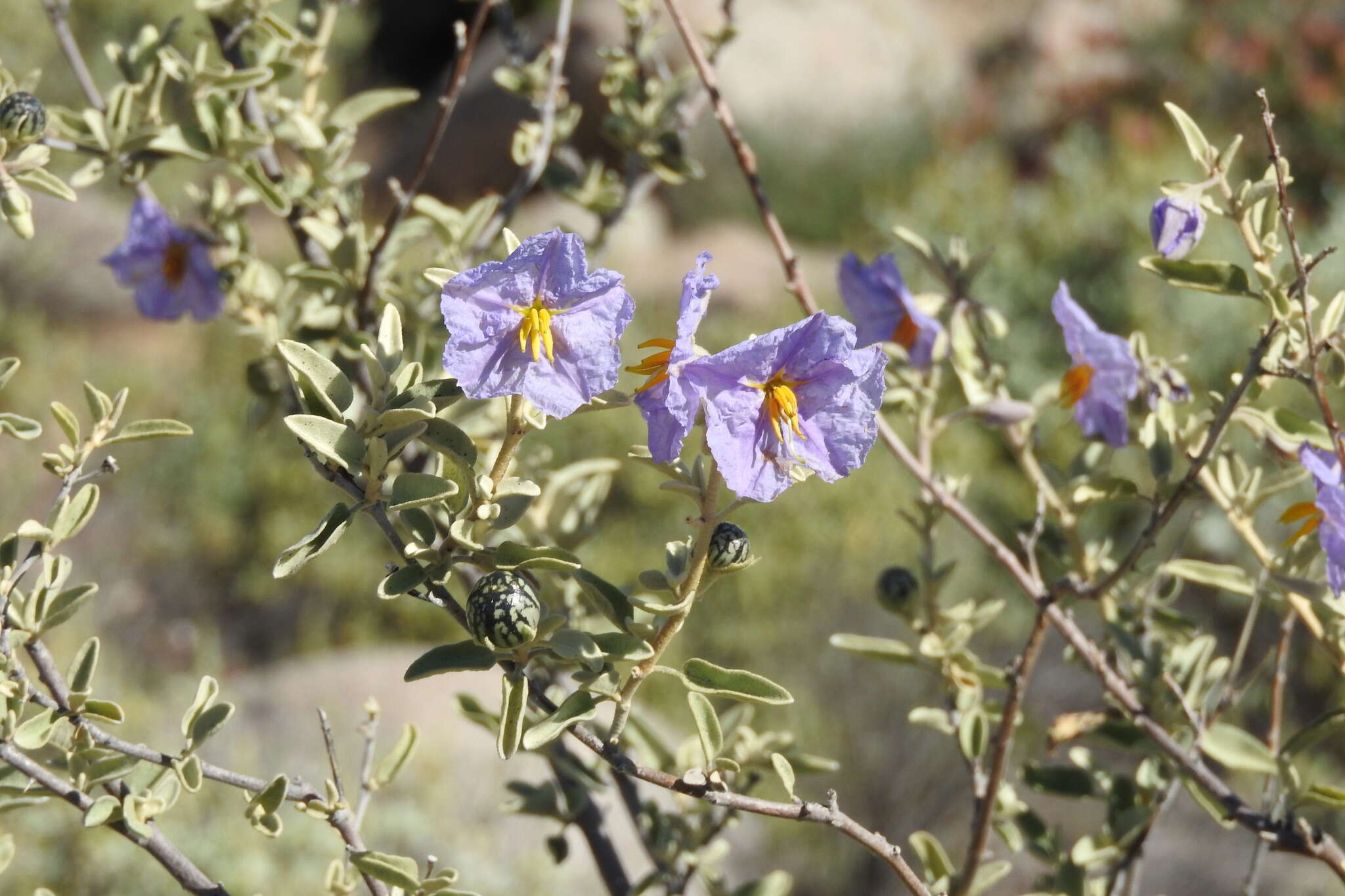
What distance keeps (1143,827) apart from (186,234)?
1.13m

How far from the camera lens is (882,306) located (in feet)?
→ 4.09

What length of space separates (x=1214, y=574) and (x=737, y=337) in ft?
14.1

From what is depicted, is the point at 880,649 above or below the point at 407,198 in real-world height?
below

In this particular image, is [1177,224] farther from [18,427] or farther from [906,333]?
[18,427]

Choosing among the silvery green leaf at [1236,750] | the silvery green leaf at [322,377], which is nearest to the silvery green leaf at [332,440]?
the silvery green leaf at [322,377]

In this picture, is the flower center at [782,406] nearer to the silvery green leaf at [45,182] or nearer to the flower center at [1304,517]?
the flower center at [1304,517]

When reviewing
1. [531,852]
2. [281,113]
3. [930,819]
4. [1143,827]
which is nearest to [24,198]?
[281,113]

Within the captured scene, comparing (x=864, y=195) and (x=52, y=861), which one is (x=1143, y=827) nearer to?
(x=52, y=861)

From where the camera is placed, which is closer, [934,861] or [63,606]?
[63,606]

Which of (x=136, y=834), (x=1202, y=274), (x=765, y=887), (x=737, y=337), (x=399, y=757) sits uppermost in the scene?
(x=1202, y=274)

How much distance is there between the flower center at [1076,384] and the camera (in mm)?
1060

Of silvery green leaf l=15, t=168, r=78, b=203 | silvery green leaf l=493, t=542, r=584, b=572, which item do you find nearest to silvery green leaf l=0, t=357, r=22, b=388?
silvery green leaf l=15, t=168, r=78, b=203

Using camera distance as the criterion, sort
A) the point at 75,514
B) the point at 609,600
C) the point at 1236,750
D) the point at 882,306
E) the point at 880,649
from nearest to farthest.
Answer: the point at 609,600, the point at 75,514, the point at 1236,750, the point at 880,649, the point at 882,306

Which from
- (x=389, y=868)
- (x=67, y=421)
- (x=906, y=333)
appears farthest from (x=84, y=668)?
(x=906, y=333)
